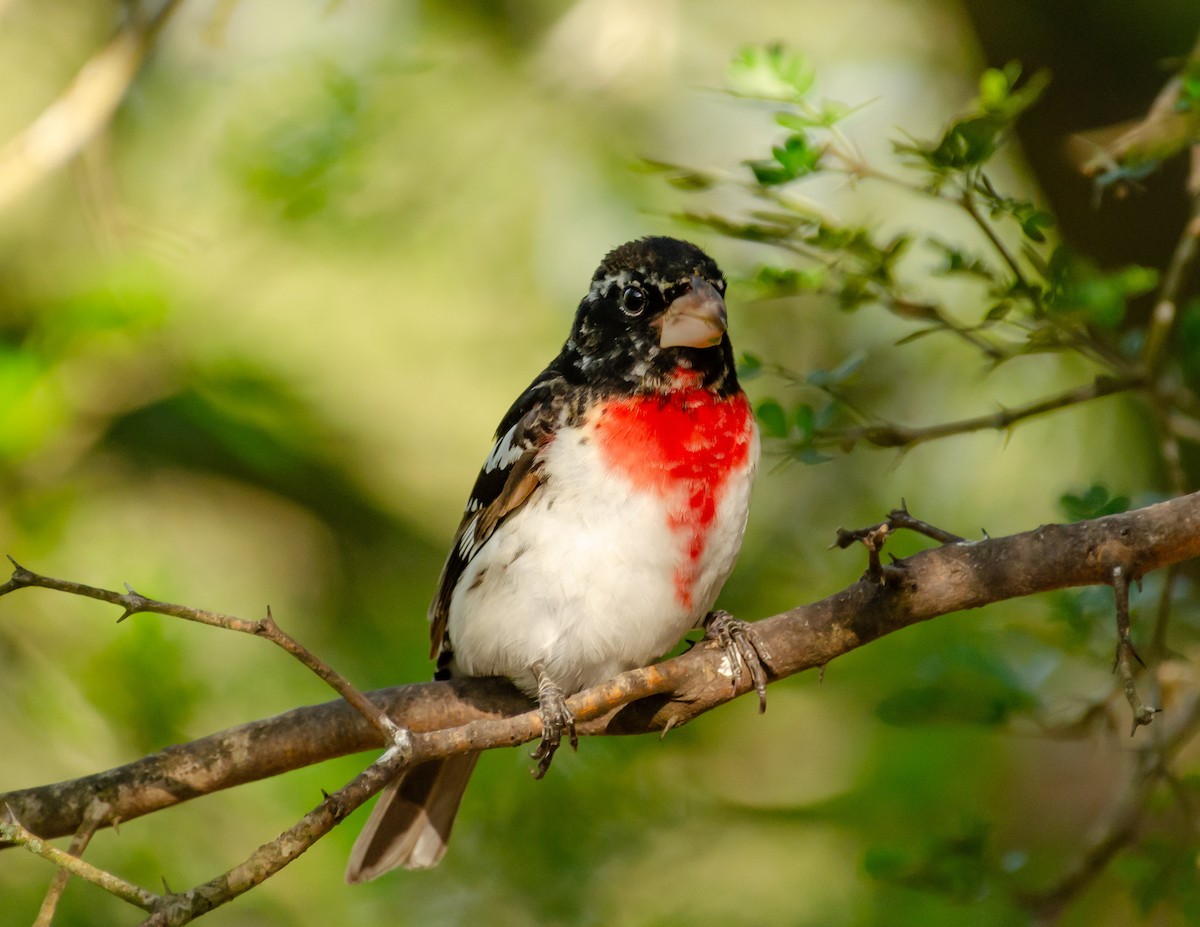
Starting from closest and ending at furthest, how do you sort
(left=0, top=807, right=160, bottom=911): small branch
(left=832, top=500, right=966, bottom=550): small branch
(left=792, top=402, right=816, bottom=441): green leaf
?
1. (left=0, top=807, right=160, bottom=911): small branch
2. (left=832, top=500, right=966, bottom=550): small branch
3. (left=792, top=402, right=816, bottom=441): green leaf

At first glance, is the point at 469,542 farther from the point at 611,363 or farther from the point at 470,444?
the point at 470,444

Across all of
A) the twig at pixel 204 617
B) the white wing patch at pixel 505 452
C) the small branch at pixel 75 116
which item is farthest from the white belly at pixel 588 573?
the small branch at pixel 75 116

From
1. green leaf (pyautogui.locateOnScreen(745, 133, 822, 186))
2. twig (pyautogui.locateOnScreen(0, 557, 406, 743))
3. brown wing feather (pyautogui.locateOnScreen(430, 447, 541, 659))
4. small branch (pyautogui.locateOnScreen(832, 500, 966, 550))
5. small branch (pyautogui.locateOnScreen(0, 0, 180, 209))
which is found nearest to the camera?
twig (pyautogui.locateOnScreen(0, 557, 406, 743))

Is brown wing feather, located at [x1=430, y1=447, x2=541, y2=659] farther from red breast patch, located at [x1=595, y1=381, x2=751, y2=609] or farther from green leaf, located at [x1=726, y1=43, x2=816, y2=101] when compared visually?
green leaf, located at [x1=726, y1=43, x2=816, y2=101]

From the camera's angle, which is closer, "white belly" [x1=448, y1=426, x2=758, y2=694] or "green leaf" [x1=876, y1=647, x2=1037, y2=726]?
"white belly" [x1=448, y1=426, x2=758, y2=694]

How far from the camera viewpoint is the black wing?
11.1 ft

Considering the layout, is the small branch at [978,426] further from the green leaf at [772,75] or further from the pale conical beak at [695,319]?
the green leaf at [772,75]

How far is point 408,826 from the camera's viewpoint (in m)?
3.69

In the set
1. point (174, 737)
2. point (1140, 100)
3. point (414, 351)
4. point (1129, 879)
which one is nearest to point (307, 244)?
point (414, 351)

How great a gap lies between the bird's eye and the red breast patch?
247 mm

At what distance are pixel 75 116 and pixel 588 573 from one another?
2398mm

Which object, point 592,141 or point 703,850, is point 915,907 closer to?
point 703,850

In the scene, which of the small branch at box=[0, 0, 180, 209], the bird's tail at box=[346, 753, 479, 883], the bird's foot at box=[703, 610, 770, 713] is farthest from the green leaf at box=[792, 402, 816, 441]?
the small branch at box=[0, 0, 180, 209]

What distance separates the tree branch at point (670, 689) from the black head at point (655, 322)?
73 cm
